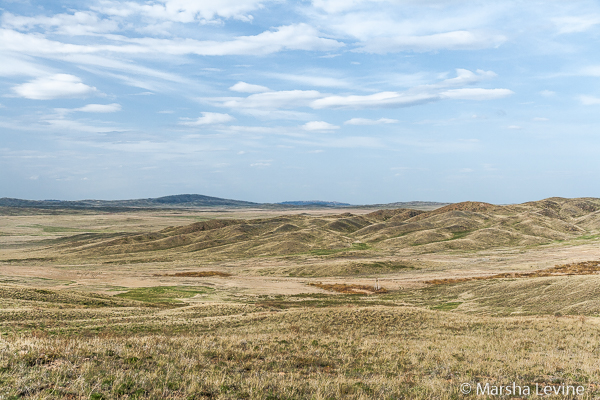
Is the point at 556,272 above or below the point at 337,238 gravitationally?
above

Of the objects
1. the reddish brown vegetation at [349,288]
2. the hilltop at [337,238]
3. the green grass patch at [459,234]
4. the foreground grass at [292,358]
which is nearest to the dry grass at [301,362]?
the foreground grass at [292,358]

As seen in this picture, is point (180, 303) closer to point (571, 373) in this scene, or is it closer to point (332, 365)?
point (332, 365)

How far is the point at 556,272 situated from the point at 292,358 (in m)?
79.2

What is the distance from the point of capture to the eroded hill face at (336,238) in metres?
139

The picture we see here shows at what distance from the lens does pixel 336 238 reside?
158 meters

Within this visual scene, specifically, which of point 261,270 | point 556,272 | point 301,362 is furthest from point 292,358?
point 261,270

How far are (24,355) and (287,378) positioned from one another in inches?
358

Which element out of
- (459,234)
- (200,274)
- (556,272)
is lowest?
(200,274)

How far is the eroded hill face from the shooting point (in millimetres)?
138875

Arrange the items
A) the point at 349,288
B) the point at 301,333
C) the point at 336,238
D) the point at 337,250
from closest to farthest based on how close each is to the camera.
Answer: the point at 301,333, the point at 349,288, the point at 337,250, the point at 336,238

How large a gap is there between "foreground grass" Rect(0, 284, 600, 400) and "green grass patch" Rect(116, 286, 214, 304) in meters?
25.1

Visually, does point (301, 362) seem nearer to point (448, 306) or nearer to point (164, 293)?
point (448, 306)

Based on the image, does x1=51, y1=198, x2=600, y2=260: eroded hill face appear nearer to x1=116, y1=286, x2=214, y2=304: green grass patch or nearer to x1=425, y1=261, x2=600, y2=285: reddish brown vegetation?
x1=425, y1=261, x2=600, y2=285: reddish brown vegetation

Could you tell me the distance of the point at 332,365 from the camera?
1770cm
